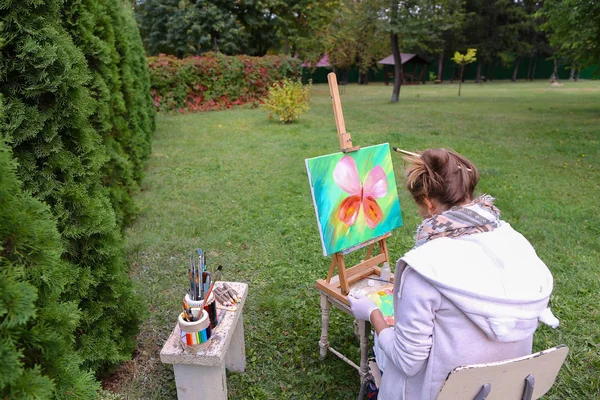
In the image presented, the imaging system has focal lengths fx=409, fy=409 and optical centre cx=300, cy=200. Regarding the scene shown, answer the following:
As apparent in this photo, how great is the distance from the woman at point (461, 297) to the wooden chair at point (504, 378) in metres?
0.08

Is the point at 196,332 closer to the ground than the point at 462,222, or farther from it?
closer to the ground

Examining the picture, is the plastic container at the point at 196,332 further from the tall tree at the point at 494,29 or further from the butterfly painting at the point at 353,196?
the tall tree at the point at 494,29

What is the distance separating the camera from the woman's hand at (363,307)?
1876 mm

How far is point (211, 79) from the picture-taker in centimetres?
1462

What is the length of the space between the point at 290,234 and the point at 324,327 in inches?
70.5

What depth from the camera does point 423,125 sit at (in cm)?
1088

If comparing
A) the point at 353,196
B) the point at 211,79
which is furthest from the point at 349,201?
the point at 211,79

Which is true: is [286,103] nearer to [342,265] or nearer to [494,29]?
[342,265]

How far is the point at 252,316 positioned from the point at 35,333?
1952 mm

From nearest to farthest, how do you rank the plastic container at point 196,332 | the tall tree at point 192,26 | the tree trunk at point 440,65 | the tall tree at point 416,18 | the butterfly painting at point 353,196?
1. the plastic container at point 196,332
2. the butterfly painting at point 353,196
3. the tall tree at point 416,18
4. the tall tree at point 192,26
5. the tree trunk at point 440,65

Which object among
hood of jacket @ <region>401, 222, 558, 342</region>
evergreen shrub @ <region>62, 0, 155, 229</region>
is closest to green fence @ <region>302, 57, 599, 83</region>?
evergreen shrub @ <region>62, 0, 155, 229</region>

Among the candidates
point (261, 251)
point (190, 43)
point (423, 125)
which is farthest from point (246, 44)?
point (261, 251)

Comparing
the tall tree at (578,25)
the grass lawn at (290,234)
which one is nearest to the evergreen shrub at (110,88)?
the grass lawn at (290,234)

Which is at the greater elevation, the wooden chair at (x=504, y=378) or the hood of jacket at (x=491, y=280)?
the hood of jacket at (x=491, y=280)
